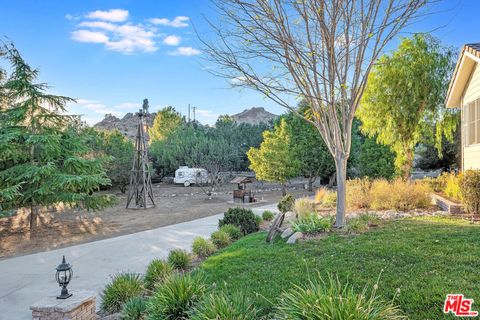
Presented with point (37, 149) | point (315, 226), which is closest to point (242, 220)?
point (315, 226)

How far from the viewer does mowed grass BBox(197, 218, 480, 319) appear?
10.4 feet

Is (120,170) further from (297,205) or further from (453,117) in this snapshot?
(453,117)

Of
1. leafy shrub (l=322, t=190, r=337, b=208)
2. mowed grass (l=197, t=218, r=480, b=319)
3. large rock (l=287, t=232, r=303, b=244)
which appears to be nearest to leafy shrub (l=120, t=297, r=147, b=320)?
mowed grass (l=197, t=218, r=480, b=319)

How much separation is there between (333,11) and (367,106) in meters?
9.26

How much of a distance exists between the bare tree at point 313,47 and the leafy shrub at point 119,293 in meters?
3.85

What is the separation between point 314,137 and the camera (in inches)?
888

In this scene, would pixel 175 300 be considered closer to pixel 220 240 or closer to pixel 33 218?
pixel 220 240

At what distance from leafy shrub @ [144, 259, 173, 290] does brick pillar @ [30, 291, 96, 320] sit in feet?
3.44

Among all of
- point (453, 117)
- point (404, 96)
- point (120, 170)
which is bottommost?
point (120, 170)

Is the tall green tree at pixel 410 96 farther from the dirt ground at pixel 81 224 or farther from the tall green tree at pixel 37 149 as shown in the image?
the tall green tree at pixel 37 149

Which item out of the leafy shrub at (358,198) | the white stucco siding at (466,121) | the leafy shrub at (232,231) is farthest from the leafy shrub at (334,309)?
the white stucco siding at (466,121)

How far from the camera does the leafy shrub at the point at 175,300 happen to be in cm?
343

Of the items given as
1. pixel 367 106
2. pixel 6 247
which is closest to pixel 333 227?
pixel 6 247

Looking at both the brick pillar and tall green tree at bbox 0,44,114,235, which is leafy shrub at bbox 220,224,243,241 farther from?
tall green tree at bbox 0,44,114,235
